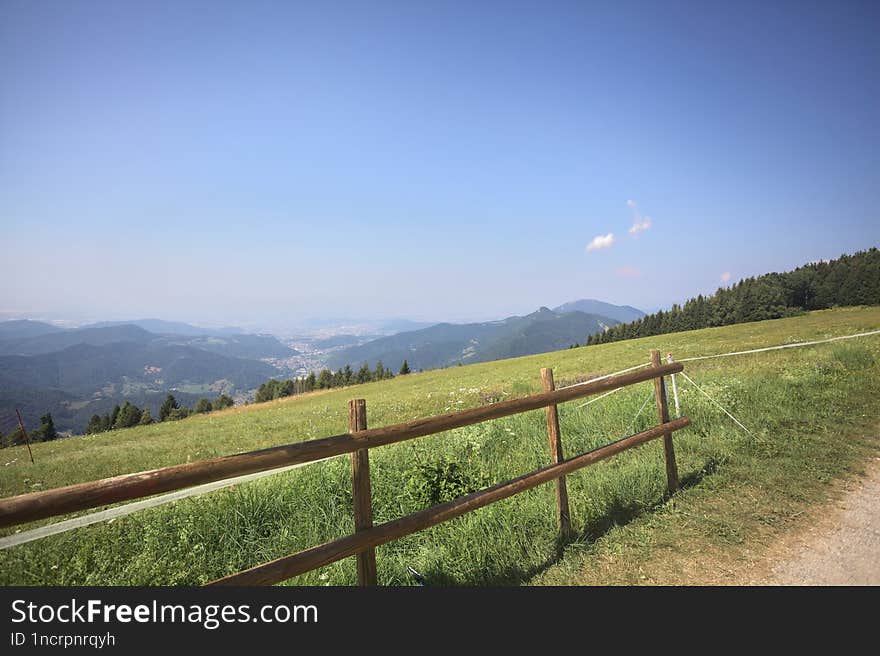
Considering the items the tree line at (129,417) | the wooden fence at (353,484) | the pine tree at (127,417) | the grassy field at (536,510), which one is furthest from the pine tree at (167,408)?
the wooden fence at (353,484)

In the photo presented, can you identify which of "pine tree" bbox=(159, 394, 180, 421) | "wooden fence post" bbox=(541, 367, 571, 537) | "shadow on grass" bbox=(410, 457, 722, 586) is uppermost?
"wooden fence post" bbox=(541, 367, 571, 537)

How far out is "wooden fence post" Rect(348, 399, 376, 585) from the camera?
3625 millimetres

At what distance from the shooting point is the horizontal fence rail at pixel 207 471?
225 centimetres

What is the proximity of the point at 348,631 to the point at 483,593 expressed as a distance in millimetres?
1228

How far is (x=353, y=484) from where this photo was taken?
357 cm

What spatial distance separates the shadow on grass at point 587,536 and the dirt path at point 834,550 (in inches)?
56.8

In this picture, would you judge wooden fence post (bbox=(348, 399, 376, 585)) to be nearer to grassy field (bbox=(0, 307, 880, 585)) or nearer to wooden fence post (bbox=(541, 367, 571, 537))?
grassy field (bbox=(0, 307, 880, 585))

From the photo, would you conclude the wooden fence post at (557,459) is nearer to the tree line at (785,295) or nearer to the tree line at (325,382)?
the tree line at (325,382)

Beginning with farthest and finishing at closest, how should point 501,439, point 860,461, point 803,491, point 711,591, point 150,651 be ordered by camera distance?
point 501,439 → point 860,461 → point 803,491 → point 711,591 → point 150,651

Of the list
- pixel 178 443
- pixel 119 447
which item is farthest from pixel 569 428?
pixel 119 447

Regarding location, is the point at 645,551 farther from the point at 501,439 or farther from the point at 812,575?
the point at 501,439

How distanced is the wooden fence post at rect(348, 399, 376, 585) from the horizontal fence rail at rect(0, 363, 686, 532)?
94mm

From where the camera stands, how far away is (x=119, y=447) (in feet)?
65.0

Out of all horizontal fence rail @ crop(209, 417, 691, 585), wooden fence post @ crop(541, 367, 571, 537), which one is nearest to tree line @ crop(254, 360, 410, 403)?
wooden fence post @ crop(541, 367, 571, 537)
